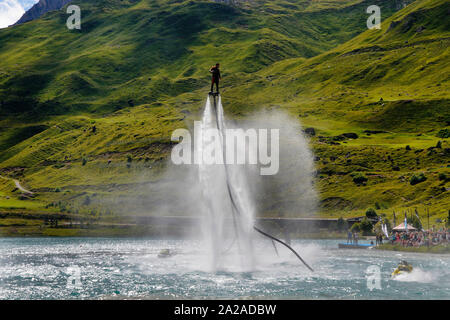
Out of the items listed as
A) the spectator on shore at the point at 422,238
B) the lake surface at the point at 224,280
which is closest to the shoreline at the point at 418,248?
the spectator on shore at the point at 422,238

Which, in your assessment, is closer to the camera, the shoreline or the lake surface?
the lake surface

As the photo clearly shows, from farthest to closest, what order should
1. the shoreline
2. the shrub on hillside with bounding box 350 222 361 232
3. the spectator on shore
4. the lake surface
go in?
1. the shrub on hillside with bounding box 350 222 361 232
2. the spectator on shore
3. the shoreline
4. the lake surface

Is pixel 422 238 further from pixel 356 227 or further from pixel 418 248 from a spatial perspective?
pixel 356 227

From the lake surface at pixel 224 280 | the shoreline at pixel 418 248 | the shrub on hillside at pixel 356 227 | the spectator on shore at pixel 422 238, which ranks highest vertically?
the shrub on hillside at pixel 356 227

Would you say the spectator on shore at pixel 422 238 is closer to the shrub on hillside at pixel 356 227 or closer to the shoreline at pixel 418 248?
the shoreline at pixel 418 248

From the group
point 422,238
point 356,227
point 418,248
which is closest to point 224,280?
point 418,248

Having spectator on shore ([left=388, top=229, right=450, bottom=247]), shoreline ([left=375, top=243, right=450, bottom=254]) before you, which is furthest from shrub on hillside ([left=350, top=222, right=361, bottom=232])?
shoreline ([left=375, top=243, right=450, bottom=254])

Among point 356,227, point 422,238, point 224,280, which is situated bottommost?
point 224,280

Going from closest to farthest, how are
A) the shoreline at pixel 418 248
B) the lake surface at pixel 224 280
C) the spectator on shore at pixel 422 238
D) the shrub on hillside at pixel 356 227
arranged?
the lake surface at pixel 224 280, the shoreline at pixel 418 248, the spectator on shore at pixel 422 238, the shrub on hillside at pixel 356 227

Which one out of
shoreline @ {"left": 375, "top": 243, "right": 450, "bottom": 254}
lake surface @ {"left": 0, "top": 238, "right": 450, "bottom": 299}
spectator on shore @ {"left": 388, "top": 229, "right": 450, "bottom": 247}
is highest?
spectator on shore @ {"left": 388, "top": 229, "right": 450, "bottom": 247}

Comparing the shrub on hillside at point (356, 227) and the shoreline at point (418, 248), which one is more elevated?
the shrub on hillside at point (356, 227)

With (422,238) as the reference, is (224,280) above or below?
below

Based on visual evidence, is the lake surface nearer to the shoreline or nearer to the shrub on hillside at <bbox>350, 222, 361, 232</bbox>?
the shoreline
